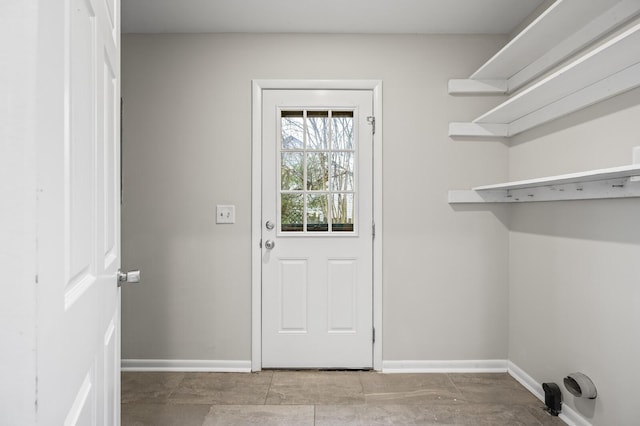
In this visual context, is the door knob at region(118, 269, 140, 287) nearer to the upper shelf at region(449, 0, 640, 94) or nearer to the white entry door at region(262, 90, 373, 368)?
the white entry door at region(262, 90, 373, 368)

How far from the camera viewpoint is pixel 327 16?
2506mm

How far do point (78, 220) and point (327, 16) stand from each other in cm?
227

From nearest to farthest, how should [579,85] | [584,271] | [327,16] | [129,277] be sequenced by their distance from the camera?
1. [129,277]
2. [579,85]
3. [584,271]
4. [327,16]

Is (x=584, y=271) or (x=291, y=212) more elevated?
(x=291, y=212)

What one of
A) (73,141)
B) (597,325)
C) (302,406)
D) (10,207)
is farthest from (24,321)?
(597,325)

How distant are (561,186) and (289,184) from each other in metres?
1.67

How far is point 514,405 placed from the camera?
2.25 metres

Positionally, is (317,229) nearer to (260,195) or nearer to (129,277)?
(260,195)

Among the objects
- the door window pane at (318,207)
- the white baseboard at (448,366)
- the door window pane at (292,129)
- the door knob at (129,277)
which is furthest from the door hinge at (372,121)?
the door knob at (129,277)

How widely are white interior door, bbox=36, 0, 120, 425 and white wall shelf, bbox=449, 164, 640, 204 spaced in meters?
1.64

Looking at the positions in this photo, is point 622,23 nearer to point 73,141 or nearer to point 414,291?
point 414,291

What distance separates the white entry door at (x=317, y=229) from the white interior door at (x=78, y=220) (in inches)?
64.8

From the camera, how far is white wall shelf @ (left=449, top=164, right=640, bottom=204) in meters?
1.57

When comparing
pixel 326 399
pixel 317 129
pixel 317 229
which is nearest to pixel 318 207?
pixel 317 229
